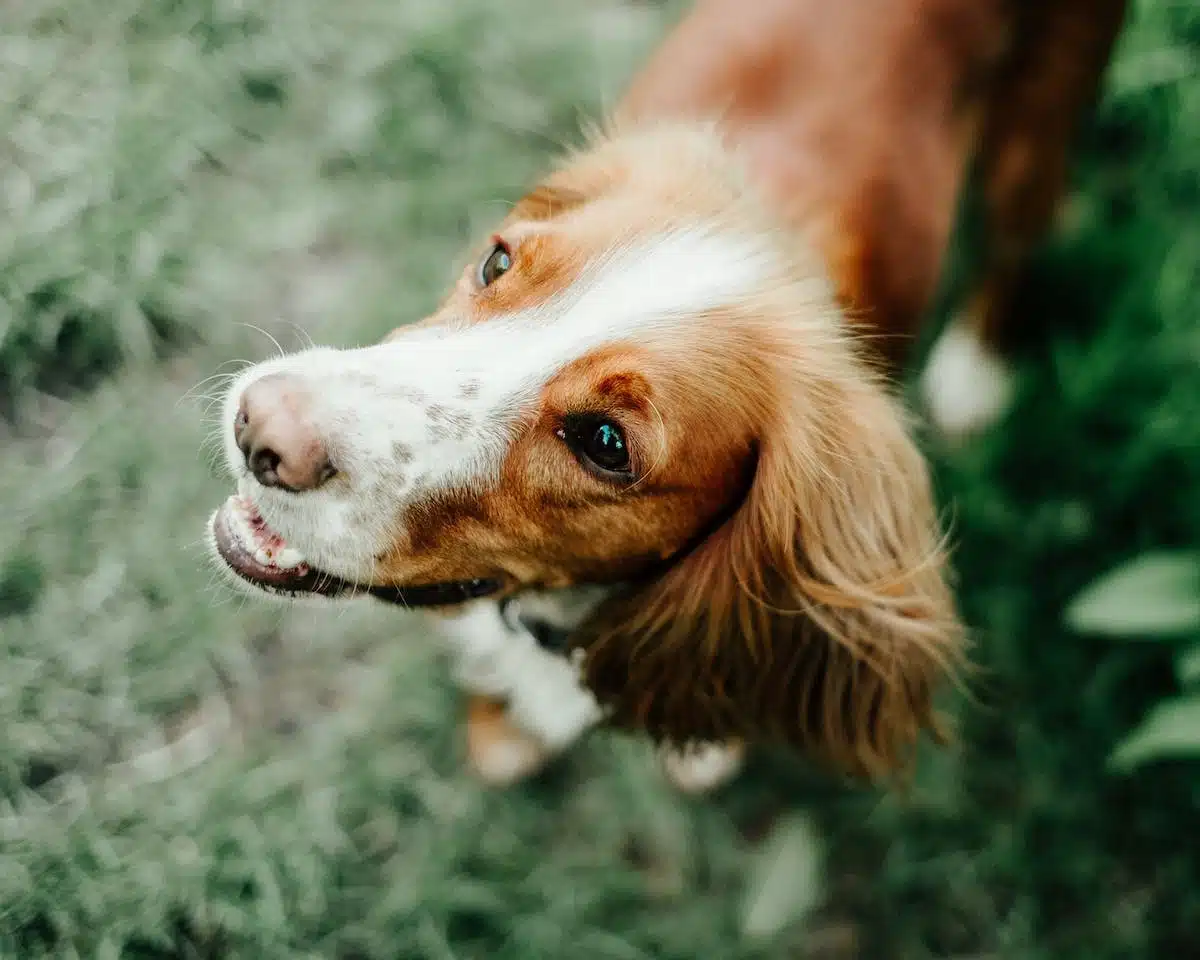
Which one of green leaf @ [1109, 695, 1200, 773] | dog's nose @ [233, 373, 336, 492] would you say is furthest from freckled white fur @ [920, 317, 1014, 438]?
A: dog's nose @ [233, 373, 336, 492]

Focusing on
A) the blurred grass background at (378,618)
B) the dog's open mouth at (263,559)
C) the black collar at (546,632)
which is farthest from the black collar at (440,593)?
the blurred grass background at (378,618)

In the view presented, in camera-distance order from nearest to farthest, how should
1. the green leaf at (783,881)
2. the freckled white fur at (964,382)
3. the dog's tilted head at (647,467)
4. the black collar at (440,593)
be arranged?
1. the dog's tilted head at (647,467)
2. the black collar at (440,593)
3. the green leaf at (783,881)
4. the freckled white fur at (964,382)

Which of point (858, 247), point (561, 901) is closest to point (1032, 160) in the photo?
point (858, 247)

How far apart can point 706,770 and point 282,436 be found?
1716 millimetres

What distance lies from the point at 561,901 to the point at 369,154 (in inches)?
95.9

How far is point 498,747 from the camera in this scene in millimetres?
2789

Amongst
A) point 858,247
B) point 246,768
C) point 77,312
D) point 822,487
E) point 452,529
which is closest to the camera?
point 452,529

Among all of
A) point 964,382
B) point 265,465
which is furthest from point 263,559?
point 964,382

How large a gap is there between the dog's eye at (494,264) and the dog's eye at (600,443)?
42 cm

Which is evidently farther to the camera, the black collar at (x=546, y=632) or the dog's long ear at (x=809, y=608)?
the black collar at (x=546, y=632)

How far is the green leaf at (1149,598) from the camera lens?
2.60 meters

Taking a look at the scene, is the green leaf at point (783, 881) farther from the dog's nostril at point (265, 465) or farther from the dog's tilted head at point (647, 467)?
the dog's nostril at point (265, 465)

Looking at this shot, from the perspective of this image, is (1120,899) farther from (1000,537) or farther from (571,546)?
(571,546)

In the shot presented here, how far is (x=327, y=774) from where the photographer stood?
2.79 metres
